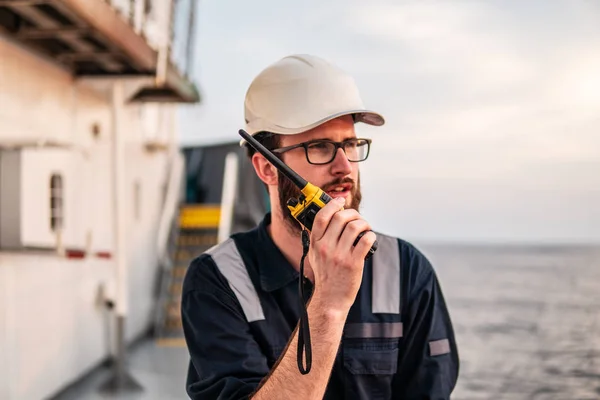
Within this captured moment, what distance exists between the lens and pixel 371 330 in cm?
167

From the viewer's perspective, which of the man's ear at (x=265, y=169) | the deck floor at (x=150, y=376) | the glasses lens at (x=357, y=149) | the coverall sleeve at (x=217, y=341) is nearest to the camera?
the coverall sleeve at (x=217, y=341)

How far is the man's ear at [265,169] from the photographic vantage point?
173 centimetres

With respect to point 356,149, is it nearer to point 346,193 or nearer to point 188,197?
point 346,193

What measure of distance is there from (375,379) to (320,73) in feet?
2.56

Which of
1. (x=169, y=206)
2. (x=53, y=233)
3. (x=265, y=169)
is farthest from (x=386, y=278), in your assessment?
(x=169, y=206)

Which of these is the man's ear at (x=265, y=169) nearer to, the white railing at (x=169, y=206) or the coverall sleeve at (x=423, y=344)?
the coverall sleeve at (x=423, y=344)

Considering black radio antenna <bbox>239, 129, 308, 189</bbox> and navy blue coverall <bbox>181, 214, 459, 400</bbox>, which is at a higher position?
black radio antenna <bbox>239, 129, 308, 189</bbox>

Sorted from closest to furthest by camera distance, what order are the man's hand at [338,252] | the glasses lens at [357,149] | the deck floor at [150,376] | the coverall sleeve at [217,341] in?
the man's hand at [338,252], the coverall sleeve at [217,341], the glasses lens at [357,149], the deck floor at [150,376]

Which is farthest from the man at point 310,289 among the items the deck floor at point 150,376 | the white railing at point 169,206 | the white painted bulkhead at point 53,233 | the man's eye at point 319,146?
the white railing at point 169,206

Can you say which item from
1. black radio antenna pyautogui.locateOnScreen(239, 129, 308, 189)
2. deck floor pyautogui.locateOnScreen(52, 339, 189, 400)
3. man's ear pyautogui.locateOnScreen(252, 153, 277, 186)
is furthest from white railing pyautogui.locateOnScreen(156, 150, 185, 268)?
black radio antenna pyautogui.locateOnScreen(239, 129, 308, 189)

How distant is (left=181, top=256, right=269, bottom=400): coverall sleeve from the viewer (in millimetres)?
1517

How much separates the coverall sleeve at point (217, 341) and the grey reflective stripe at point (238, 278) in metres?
0.01

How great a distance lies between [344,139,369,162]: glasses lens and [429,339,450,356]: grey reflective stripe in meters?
0.51

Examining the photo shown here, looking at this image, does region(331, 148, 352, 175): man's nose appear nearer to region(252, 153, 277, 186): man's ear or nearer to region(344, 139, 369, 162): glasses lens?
region(344, 139, 369, 162): glasses lens
